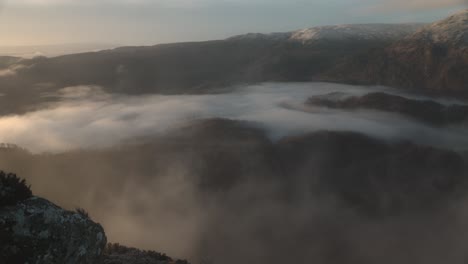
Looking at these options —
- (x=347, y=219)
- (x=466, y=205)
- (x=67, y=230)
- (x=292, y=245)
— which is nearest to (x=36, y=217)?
(x=67, y=230)

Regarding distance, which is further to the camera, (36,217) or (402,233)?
(402,233)

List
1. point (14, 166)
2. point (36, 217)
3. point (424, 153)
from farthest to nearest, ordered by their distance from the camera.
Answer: point (14, 166)
point (424, 153)
point (36, 217)

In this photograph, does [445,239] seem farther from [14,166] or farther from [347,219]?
[14,166]

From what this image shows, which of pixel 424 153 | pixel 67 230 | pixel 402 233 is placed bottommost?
pixel 402 233

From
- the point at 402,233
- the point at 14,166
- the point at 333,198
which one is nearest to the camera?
the point at 402,233

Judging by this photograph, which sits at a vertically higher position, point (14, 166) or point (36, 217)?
point (36, 217)
